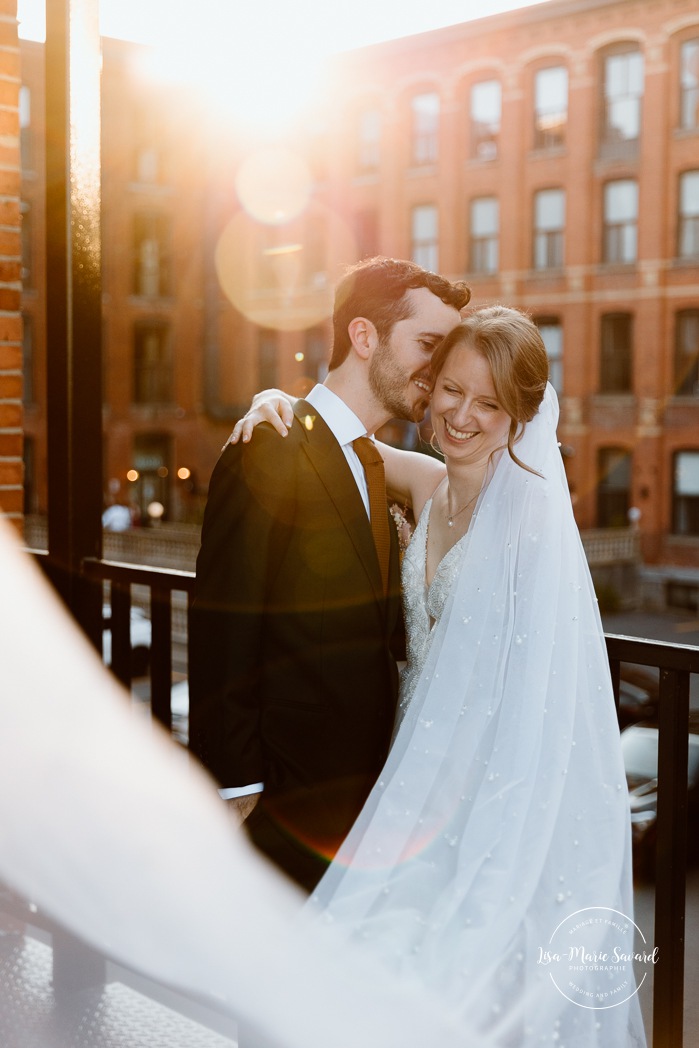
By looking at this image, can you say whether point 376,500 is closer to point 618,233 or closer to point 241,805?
point 241,805

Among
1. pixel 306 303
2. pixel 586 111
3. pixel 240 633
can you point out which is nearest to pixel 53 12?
pixel 240 633

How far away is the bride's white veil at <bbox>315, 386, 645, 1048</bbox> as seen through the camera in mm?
2008

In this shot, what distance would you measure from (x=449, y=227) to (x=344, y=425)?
26.5m

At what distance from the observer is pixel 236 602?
2062 millimetres

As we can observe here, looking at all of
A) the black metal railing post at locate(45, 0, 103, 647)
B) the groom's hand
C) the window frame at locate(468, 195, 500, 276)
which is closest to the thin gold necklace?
the groom's hand

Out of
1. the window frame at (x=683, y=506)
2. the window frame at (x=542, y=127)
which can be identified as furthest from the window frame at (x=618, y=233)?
the window frame at (x=683, y=506)

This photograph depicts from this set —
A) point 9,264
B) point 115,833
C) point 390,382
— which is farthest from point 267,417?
point 115,833

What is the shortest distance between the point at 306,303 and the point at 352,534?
29014mm

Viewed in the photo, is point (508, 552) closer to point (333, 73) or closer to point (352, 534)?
point (352, 534)

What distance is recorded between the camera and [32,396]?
30094mm

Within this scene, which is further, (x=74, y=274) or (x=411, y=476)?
(x=74, y=274)

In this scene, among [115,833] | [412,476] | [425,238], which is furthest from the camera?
[425,238]

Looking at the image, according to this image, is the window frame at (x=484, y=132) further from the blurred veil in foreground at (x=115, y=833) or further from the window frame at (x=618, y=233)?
the blurred veil in foreground at (x=115, y=833)

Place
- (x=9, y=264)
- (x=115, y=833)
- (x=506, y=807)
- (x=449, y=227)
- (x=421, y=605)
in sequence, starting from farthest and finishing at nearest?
(x=449, y=227)
(x=9, y=264)
(x=115, y=833)
(x=421, y=605)
(x=506, y=807)
